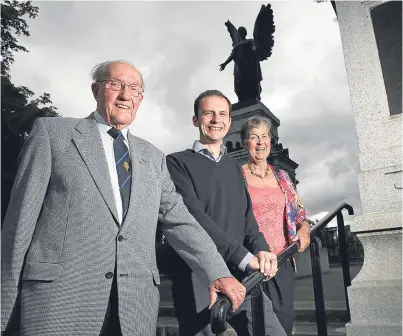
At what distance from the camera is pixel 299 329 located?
12.5ft

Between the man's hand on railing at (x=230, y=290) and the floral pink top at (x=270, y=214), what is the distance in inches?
39.7

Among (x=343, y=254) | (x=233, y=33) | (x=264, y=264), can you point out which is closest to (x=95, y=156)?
(x=264, y=264)

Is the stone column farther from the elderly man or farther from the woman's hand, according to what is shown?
the elderly man

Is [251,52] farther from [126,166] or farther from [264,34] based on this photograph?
[126,166]

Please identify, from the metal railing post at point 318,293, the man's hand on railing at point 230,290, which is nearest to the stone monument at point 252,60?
the metal railing post at point 318,293

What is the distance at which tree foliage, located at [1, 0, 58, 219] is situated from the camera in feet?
32.9

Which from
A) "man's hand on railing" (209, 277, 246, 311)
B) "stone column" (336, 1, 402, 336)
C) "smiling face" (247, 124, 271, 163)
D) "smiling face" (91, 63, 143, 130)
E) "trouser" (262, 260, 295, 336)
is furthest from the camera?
"stone column" (336, 1, 402, 336)

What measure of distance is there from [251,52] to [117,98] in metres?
7.81

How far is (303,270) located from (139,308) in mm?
6044

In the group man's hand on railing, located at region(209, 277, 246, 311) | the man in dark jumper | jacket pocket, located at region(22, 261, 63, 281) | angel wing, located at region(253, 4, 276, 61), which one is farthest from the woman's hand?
angel wing, located at region(253, 4, 276, 61)

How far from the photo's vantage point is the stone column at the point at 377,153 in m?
3.02

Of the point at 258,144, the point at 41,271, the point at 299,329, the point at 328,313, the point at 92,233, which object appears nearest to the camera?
the point at 41,271

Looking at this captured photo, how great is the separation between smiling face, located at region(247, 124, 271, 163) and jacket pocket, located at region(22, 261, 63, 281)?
168 centimetres

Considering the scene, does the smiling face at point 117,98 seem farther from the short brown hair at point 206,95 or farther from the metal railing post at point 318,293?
the metal railing post at point 318,293
